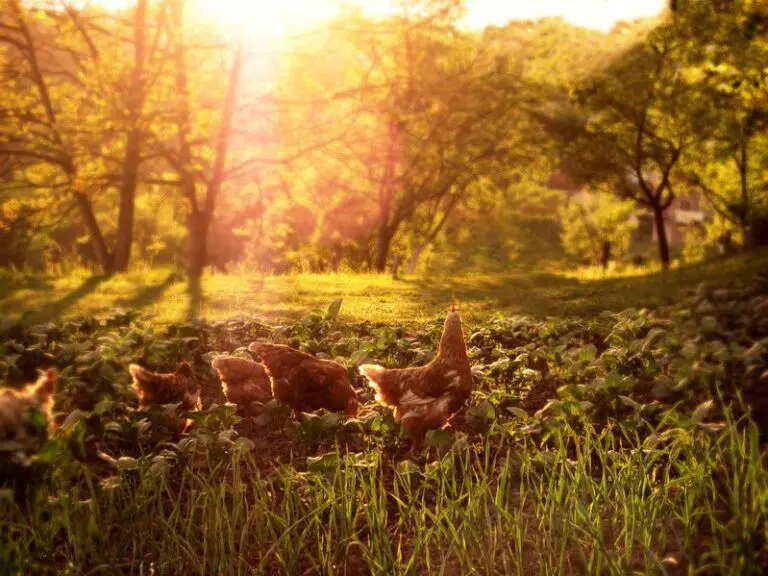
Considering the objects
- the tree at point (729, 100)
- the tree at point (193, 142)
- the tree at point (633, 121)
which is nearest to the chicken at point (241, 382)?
the tree at point (729, 100)

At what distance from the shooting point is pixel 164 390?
5852 millimetres

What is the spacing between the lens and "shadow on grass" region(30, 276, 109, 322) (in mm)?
12023

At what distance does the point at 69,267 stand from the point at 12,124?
3698 millimetres

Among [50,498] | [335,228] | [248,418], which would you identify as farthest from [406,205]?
[50,498]

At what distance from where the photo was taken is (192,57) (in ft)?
70.9

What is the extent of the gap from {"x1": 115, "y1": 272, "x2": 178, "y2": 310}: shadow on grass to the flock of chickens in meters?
6.76

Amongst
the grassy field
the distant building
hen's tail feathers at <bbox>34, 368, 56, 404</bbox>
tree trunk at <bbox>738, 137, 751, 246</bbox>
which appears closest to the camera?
hen's tail feathers at <bbox>34, 368, 56, 404</bbox>

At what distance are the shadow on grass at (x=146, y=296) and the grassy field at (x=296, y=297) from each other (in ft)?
0.05

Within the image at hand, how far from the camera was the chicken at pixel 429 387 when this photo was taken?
5312 mm

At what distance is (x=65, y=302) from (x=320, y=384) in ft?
30.1

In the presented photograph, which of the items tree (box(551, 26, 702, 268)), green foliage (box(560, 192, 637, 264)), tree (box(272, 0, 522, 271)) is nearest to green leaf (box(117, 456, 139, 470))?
tree (box(272, 0, 522, 271))

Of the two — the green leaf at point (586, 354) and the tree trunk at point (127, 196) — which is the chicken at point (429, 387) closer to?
the green leaf at point (586, 354)

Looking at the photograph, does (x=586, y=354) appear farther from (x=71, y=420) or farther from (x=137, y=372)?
(x=71, y=420)

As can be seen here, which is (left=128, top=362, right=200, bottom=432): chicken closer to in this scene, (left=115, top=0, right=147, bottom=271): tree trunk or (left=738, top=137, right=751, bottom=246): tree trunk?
(left=115, top=0, right=147, bottom=271): tree trunk
